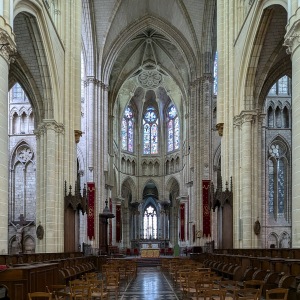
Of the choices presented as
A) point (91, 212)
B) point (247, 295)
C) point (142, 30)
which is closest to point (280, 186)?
point (91, 212)

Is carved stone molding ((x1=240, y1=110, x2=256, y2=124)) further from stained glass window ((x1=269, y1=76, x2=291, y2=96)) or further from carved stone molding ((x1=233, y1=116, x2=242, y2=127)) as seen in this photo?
stained glass window ((x1=269, y1=76, x2=291, y2=96))

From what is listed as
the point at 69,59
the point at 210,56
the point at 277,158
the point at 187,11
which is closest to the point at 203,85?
the point at 210,56

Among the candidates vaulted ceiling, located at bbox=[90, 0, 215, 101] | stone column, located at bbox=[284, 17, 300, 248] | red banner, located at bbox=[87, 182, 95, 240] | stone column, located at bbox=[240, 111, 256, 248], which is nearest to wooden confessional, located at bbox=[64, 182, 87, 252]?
stone column, located at bbox=[240, 111, 256, 248]

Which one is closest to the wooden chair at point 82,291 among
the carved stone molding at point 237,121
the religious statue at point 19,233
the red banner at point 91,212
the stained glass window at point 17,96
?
the carved stone molding at point 237,121

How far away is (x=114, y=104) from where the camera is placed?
4994cm

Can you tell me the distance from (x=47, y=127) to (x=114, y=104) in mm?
26765

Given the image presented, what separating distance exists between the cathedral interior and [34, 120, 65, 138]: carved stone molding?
0.15 ft

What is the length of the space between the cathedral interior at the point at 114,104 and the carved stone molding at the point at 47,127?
45mm

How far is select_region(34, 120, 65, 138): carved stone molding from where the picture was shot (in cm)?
2341

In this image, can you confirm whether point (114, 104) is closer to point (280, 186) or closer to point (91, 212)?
point (91, 212)

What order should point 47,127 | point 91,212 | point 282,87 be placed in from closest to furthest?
point 47,127 → point 91,212 → point 282,87

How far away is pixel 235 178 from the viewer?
23.4 metres

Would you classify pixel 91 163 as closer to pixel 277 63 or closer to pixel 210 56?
pixel 210 56

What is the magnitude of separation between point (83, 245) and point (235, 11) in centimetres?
1787
